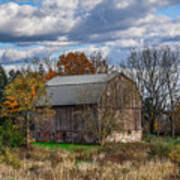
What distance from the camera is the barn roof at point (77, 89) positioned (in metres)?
34.8

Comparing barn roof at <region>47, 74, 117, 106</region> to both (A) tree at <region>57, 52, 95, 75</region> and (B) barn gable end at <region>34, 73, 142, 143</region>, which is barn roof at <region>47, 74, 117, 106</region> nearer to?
(B) barn gable end at <region>34, 73, 142, 143</region>

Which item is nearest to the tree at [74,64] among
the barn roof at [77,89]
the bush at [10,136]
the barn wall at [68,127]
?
the barn roof at [77,89]

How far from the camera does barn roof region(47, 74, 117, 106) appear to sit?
34.8 meters

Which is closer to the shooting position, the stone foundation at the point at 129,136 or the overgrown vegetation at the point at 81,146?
the overgrown vegetation at the point at 81,146

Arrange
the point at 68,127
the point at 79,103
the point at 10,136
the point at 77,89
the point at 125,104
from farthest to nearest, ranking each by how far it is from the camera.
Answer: the point at 77,89
the point at 68,127
the point at 125,104
the point at 79,103
the point at 10,136

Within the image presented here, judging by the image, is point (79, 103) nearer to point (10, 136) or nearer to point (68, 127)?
point (68, 127)

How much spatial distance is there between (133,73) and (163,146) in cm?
2980

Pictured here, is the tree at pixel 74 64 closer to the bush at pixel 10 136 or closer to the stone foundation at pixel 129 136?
the stone foundation at pixel 129 136

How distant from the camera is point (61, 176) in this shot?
36.7ft

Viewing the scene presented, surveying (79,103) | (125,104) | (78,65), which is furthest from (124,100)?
(78,65)

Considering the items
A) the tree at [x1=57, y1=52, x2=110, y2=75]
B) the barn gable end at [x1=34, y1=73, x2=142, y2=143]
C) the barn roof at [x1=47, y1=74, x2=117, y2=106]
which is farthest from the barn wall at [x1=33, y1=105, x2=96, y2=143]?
the tree at [x1=57, y1=52, x2=110, y2=75]

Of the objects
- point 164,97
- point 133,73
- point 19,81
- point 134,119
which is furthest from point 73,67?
point 19,81

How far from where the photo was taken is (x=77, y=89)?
1453 inches

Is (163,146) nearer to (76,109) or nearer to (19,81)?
(19,81)
